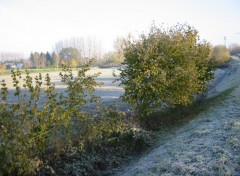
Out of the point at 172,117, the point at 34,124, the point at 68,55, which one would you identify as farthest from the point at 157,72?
the point at 68,55

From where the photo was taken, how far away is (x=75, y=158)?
7285 millimetres

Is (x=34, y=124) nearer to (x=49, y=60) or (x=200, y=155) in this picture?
(x=200, y=155)

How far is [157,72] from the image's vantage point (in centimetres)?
1127

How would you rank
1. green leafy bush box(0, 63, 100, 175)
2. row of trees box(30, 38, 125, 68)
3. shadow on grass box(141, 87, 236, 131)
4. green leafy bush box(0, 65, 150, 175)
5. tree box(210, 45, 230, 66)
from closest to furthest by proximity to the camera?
1. green leafy bush box(0, 63, 100, 175)
2. green leafy bush box(0, 65, 150, 175)
3. shadow on grass box(141, 87, 236, 131)
4. tree box(210, 45, 230, 66)
5. row of trees box(30, 38, 125, 68)

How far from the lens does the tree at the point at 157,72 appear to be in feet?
37.2

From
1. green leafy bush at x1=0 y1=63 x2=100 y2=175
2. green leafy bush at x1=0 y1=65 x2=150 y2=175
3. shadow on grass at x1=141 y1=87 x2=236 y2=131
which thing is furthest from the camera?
shadow on grass at x1=141 y1=87 x2=236 y2=131

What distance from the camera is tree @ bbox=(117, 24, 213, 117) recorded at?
11336 mm

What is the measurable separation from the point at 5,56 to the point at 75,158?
473 ft

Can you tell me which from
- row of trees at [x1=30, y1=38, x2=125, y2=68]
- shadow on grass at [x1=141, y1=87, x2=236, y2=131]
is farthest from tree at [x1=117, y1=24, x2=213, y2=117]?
row of trees at [x1=30, y1=38, x2=125, y2=68]

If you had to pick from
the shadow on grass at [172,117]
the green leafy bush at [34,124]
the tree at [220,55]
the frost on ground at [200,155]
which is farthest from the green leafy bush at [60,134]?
the tree at [220,55]

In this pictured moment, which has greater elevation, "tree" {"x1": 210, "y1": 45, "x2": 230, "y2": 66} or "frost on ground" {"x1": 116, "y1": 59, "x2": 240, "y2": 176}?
"tree" {"x1": 210, "y1": 45, "x2": 230, "y2": 66}

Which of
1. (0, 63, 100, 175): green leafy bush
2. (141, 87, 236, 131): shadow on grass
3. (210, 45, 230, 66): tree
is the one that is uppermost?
(210, 45, 230, 66): tree

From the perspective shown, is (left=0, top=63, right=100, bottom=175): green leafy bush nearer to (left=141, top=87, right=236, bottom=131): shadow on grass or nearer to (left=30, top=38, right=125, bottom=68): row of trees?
(left=141, top=87, right=236, bottom=131): shadow on grass

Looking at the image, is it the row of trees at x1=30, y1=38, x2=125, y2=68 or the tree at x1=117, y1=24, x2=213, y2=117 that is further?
the row of trees at x1=30, y1=38, x2=125, y2=68
